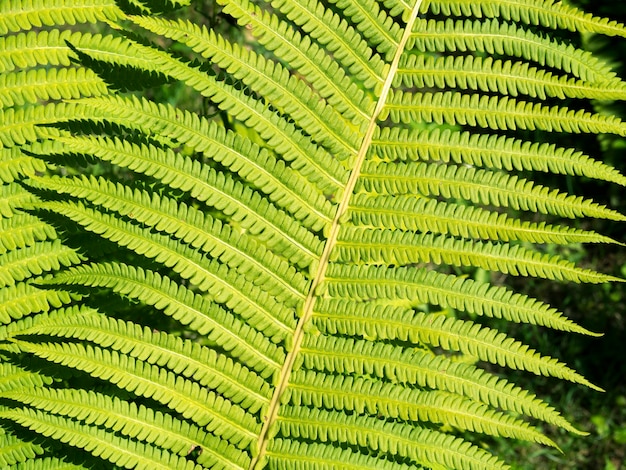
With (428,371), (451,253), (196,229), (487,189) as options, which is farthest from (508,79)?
(196,229)

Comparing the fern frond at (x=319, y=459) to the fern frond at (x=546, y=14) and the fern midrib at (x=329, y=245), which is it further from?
the fern frond at (x=546, y=14)

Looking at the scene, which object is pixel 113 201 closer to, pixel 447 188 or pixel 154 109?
pixel 154 109

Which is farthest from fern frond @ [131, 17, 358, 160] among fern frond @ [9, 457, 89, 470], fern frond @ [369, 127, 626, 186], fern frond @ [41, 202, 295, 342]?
fern frond @ [9, 457, 89, 470]

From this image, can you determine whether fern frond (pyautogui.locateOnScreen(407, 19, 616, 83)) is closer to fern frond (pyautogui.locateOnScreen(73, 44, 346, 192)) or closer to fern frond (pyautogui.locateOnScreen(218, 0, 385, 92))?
fern frond (pyautogui.locateOnScreen(218, 0, 385, 92))

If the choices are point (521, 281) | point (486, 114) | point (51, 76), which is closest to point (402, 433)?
point (486, 114)

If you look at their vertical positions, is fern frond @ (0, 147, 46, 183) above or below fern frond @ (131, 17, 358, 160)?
below

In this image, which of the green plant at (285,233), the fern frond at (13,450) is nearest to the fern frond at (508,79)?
the green plant at (285,233)

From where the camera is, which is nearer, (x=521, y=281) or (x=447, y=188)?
(x=447, y=188)
